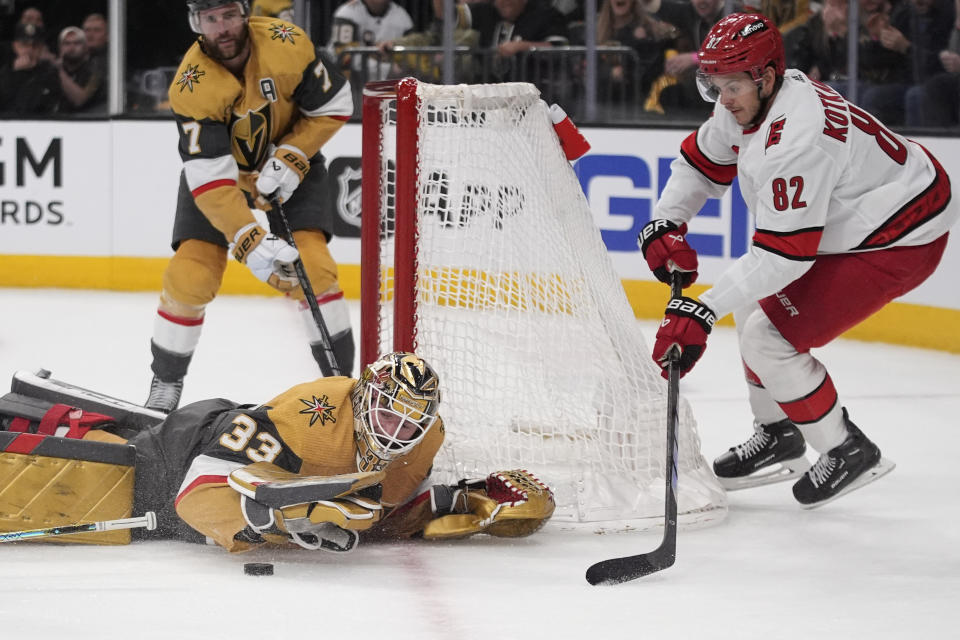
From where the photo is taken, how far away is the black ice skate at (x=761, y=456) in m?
3.33

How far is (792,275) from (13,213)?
450 centimetres

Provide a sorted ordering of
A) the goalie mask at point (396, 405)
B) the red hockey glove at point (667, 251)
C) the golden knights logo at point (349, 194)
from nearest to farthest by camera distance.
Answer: the goalie mask at point (396, 405) < the red hockey glove at point (667, 251) < the golden knights logo at point (349, 194)

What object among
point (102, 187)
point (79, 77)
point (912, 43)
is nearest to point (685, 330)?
point (912, 43)

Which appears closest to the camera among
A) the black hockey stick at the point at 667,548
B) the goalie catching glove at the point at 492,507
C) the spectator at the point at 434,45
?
the black hockey stick at the point at 667,548

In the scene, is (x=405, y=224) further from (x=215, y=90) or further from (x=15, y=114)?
(x=15, y=114)

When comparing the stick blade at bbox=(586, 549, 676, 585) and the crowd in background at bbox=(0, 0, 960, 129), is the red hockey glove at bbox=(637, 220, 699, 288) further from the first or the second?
the crowd in background at bbox=(0, 0, 960, 129)

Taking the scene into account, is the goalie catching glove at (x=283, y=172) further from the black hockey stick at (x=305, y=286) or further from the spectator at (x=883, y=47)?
the spectator at (x=883, y=47)

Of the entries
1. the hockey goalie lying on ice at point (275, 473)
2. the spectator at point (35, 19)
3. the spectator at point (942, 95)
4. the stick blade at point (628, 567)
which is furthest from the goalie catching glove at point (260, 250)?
the spectator at point (35, 19)

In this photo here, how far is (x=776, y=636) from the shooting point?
2354 mm

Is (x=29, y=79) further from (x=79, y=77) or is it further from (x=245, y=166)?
(x=245, y=166)

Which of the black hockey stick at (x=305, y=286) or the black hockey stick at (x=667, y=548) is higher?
the black hockey stick at (x=305, y=286)

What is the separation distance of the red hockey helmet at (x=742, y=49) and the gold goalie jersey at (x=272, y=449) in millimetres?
887

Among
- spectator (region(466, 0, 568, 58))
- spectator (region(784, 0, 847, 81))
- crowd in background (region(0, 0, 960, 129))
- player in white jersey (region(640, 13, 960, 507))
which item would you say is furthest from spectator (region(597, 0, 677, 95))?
Result: player in white jersey (region(640, 13, 960, 507))

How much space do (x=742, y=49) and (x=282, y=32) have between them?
1415 millimetres
